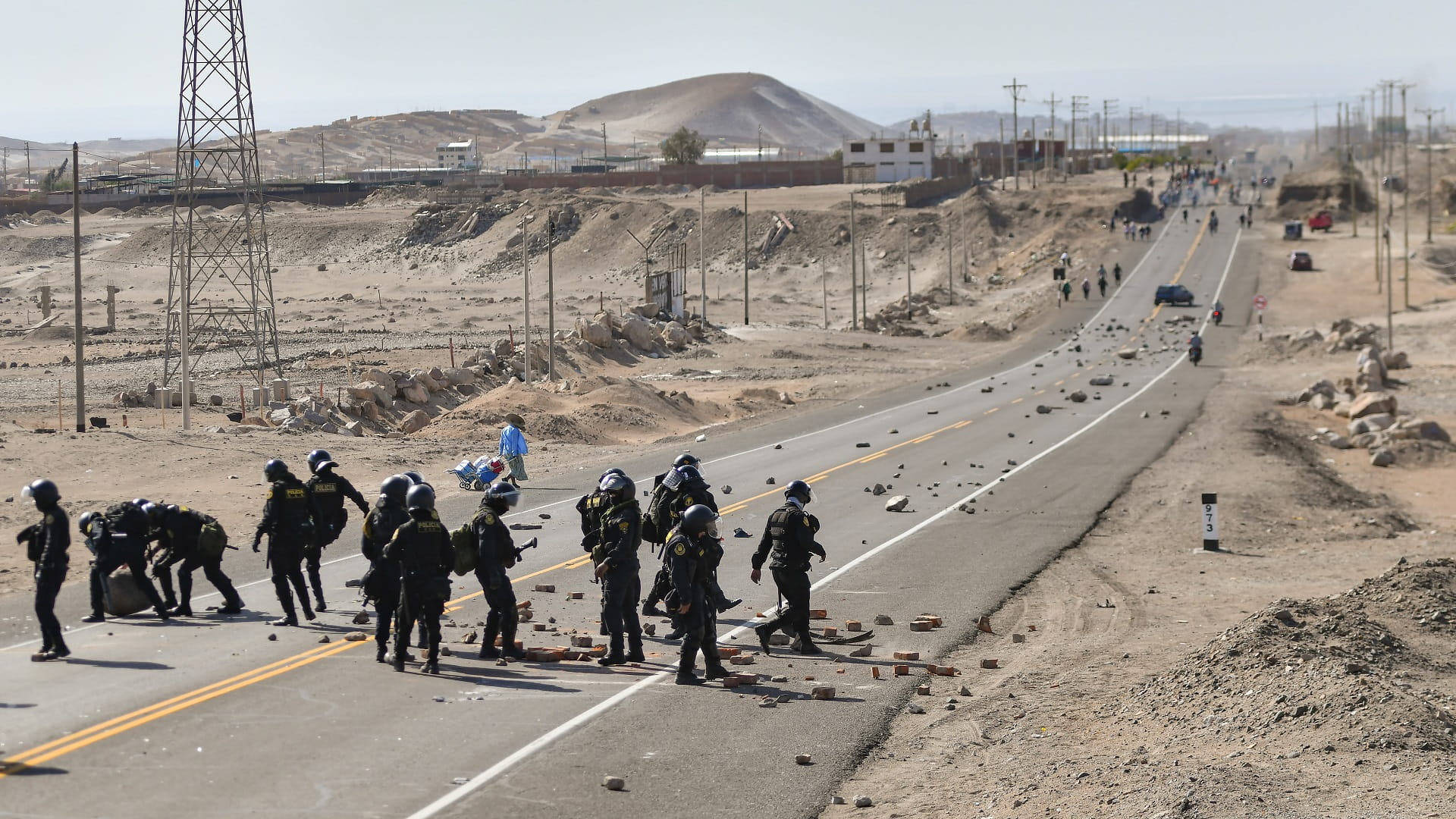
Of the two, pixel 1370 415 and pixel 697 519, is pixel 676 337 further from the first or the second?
pixel 697 519

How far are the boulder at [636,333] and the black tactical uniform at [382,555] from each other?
45783 millimetres

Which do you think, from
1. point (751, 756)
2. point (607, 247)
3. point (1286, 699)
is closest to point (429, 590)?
point (751, 756)

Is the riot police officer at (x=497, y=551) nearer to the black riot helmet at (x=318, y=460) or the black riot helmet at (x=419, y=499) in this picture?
the black riot helmet at (x=419, y=499)

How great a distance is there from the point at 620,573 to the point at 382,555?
7.01 ft

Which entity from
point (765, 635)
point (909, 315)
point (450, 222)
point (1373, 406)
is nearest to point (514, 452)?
point (765, 635)

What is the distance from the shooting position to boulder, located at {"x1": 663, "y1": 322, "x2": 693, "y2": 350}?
62000 mm

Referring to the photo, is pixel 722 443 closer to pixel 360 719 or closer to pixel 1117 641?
pixel 1117 641

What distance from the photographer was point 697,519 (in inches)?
524

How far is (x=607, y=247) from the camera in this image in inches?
4643

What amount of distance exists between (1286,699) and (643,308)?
5622 centimetres

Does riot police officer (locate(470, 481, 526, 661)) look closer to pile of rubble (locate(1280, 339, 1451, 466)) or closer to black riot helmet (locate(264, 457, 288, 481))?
black riot helmet (locate(264, 457, 288, 481))

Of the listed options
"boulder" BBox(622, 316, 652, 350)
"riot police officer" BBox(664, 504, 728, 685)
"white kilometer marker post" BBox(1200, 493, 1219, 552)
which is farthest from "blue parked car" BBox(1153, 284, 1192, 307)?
"riot police officer" BBox(664, 504, 728, 685)

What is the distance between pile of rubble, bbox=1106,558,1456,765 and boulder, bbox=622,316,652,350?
145 ft

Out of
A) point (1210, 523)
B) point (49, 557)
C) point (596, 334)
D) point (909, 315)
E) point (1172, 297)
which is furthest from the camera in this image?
point (909, 315)
